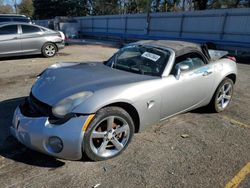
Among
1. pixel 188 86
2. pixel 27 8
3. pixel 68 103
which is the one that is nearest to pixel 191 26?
pixel 188 86

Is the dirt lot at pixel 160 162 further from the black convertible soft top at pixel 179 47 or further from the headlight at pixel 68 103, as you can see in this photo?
the black convertible soft top at pixel 179 47

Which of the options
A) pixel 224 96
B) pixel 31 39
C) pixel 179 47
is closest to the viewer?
pixel 179 47

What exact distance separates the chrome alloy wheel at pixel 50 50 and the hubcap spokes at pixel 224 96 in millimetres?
8037

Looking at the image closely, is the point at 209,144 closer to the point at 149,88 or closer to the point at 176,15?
the point at 149,88

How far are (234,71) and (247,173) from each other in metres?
2.43

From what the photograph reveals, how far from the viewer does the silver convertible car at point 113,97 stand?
2816 millimetres

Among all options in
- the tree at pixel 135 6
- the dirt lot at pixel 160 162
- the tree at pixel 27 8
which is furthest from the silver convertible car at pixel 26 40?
the tree at pixel 27 8

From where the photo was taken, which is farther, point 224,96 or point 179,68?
point 224,96

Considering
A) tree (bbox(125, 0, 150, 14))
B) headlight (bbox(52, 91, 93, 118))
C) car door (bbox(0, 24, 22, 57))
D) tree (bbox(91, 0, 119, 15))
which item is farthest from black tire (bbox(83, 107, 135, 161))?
tree (bbox(91, 0, 119, 15))

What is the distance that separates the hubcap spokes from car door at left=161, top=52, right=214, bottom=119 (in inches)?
18.5

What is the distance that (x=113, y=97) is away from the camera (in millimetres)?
3021

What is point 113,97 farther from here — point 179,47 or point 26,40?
point 26,40

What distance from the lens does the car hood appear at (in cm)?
308

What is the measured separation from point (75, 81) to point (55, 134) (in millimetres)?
859
